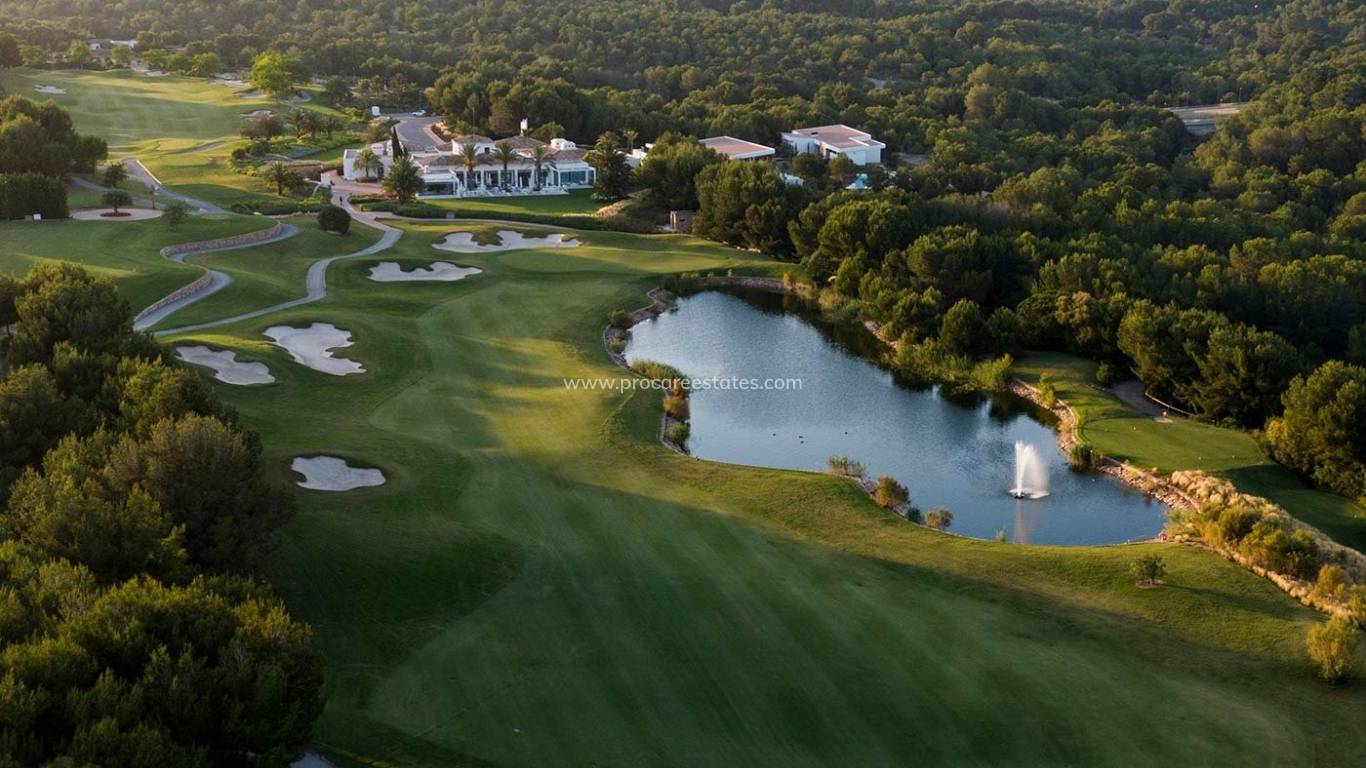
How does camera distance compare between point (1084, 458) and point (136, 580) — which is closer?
point (136, 580)

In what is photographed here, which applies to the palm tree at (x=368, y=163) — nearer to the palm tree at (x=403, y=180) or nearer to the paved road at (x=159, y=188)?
the palm tree at (x=403, y=180)

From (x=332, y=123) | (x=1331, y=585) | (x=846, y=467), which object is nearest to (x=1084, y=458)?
(x=846, y=467)

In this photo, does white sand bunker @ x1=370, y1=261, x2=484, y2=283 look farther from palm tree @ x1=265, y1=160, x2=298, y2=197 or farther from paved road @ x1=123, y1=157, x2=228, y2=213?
palm tree @ x1=265, y1=160, x2=298, y2=197

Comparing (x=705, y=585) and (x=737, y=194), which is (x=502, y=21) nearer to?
(x=737, y=194)

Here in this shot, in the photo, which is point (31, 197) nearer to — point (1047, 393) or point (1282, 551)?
point (1047, 393)

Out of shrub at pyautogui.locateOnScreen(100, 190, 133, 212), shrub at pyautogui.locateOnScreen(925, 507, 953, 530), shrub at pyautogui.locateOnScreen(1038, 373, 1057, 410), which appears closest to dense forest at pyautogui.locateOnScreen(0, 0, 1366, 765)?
shrub at pyautogui.locateOnScreen(100, 190, 133, 212)

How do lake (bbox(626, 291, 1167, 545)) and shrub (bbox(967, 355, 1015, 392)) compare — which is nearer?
lake (bbox(626, 291, 1167, 545))

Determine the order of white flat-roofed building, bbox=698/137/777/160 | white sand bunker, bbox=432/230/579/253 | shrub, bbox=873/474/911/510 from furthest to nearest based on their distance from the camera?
white flat-roofed building, bbox=698/137/777/160
white sand bunker, bbox=432/230/579/253
shrub, bbox=873/474/911/510

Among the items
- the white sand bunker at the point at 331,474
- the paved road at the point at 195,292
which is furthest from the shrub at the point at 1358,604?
the paved road at the point at 195,292
